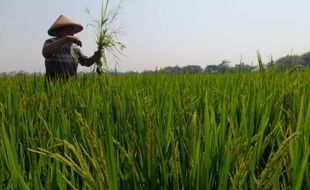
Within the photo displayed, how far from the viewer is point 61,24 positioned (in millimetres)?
4758

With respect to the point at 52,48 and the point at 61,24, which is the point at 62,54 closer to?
the point at 61,24

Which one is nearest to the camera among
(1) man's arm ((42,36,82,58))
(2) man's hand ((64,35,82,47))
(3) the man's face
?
(2) man's hand ((64,35,82,47))

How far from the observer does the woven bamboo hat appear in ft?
15.6

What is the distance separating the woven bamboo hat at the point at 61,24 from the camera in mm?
4766

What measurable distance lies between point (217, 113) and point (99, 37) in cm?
158

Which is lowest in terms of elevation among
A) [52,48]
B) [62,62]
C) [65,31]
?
[62,62]

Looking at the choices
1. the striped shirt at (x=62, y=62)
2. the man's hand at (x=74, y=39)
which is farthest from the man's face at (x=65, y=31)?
the man's hand at (x=74, y=39)

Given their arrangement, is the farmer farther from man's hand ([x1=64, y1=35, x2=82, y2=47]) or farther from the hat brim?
man's hand ([x1=64, y1=35, x2=82, y2=47])

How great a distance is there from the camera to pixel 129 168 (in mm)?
750

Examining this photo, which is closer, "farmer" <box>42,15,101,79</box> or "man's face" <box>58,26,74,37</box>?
"farmer" <box>42,15,101,79</box>

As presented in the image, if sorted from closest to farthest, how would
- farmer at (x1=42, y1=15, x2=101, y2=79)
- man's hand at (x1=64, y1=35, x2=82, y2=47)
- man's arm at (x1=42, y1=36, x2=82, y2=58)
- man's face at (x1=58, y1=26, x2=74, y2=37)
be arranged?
1. man's hand at (x1=64, y1=35, x2=82, y2=47)
2. man's arm at (x1=42, y1=36, x2=82, y2=58)
3. farmer at (x1=42, y1=15, x2=101, y2=79)
4. man's face at (x1=58, y1=26, x2=74, y2=37)

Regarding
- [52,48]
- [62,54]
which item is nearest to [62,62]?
[62,54]

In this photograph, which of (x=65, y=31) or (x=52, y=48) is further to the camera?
(x=65, y=31)

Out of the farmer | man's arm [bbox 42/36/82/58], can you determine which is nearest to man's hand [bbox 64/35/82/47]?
man's arm [bbox 42/36/82/58]
